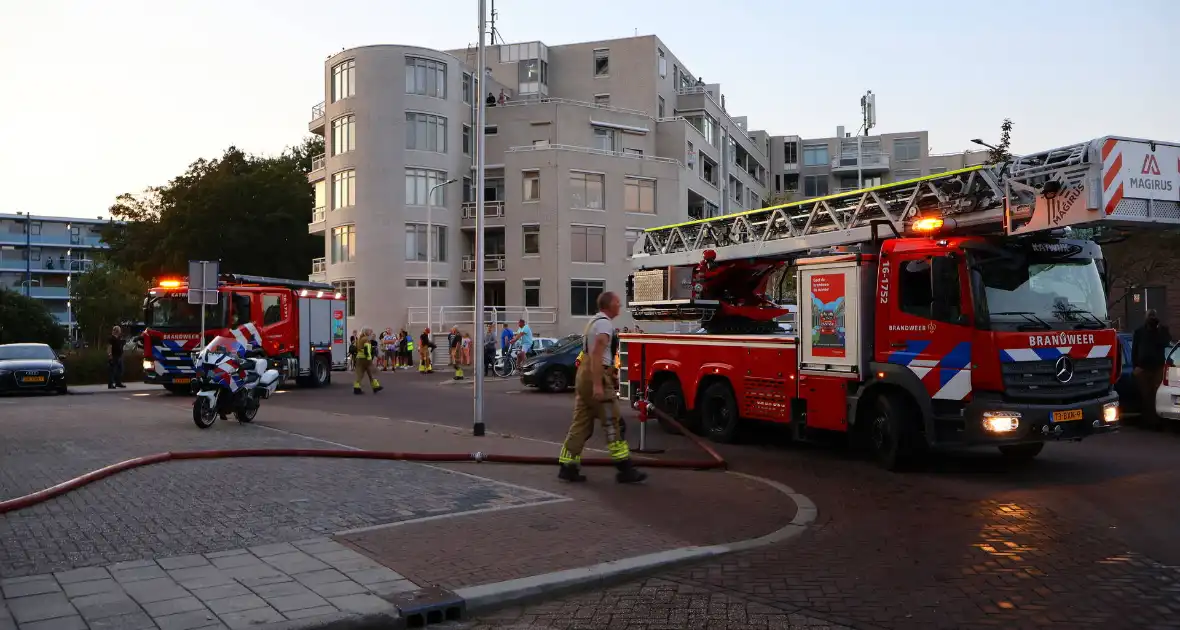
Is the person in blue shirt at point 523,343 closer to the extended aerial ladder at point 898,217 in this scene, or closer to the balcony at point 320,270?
the extended aerial ladder at point 898,217

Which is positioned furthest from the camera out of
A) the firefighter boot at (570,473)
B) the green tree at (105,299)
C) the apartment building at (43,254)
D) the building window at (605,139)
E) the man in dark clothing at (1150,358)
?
the apartment building at (43,254)

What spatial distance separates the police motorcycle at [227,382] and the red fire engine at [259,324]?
5.75 m

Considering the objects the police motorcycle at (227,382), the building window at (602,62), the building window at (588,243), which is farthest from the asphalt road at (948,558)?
the building window at (602,62)

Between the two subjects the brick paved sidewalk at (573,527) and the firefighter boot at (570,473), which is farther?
the firefighter boot at (570,473)

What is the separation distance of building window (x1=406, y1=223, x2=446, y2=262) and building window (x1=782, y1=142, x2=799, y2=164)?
42.1 m

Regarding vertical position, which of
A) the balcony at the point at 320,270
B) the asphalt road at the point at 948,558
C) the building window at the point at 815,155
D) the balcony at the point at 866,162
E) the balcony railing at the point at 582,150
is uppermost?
the building window at the point at 815,155

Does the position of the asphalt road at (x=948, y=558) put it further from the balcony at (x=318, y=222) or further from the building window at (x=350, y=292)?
the balcony at (x=318, y=222)

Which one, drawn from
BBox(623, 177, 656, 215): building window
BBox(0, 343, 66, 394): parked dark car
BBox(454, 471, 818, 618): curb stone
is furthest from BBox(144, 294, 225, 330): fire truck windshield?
BBox(623, 177, 656, 215): building window

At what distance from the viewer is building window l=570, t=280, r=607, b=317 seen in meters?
48.1

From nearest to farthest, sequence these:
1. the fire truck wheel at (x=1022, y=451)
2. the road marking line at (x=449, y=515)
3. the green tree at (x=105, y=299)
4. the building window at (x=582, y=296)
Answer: the road marking line at (x=449, y=515)
the fire truck wheel at (x=1022, y=451)
the building window at (x=582, y=296)
the green tree at (x=105, y=299)

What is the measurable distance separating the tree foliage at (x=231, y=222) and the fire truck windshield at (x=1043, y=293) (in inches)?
1968

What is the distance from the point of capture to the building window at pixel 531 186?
160 ft

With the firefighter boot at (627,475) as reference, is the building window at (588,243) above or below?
above

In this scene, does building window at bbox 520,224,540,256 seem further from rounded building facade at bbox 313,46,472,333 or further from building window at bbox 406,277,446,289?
building window at bbox 406,277,446,289
